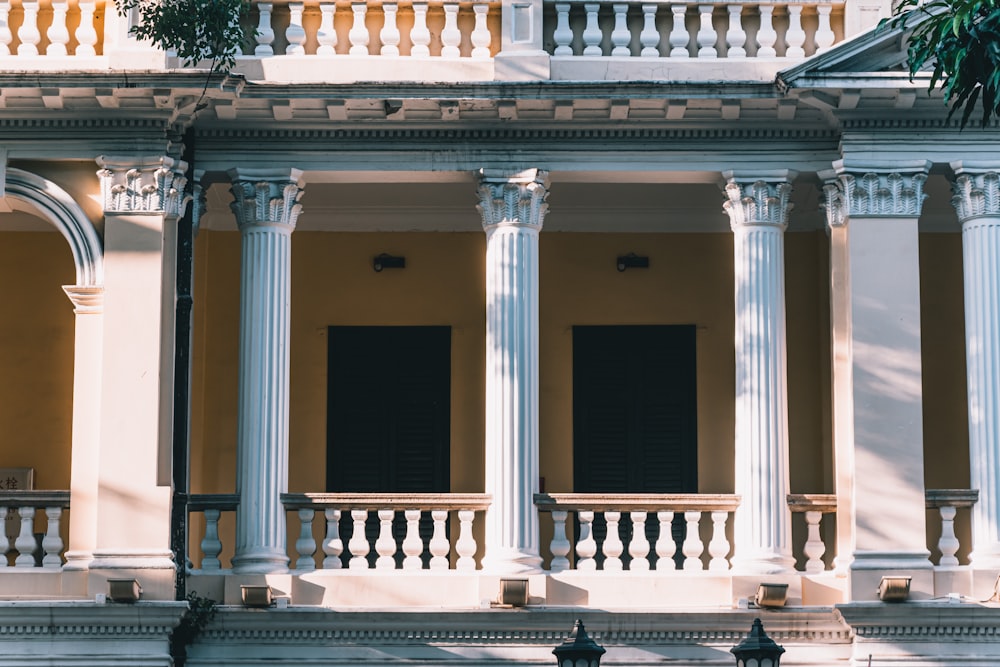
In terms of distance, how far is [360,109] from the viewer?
57.9 feet

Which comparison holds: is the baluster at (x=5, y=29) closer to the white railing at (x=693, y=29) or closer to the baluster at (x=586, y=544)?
the white railing at (x=693, y=29)

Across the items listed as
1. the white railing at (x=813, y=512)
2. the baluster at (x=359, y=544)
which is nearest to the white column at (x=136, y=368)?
the baluster at (x=359, y=544)

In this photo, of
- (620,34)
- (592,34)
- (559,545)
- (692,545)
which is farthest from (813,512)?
(592,34)

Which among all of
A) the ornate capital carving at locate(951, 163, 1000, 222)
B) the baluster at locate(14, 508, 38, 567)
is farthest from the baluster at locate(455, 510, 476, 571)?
the ornate capital carving at locate(951, 163, 1000, 222)

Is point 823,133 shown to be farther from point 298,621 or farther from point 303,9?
point 298,621

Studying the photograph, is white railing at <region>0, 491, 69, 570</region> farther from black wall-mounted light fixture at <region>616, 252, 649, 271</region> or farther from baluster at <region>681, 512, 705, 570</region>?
black wall-mounted light fixture at <region>616, 252, 649, 271</region>

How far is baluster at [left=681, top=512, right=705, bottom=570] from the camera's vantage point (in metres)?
17.7

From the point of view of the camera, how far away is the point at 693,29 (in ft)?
60.3

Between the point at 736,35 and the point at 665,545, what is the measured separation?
15.0 feet

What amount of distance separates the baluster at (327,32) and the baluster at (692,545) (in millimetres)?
5171

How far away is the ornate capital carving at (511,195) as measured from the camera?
1791 cm

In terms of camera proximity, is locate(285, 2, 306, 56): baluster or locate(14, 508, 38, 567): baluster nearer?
locate(14, 508, 38, 567): baluster

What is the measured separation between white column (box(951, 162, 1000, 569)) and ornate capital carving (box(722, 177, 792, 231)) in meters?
1.53

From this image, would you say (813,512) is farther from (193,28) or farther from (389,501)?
(193,28)
